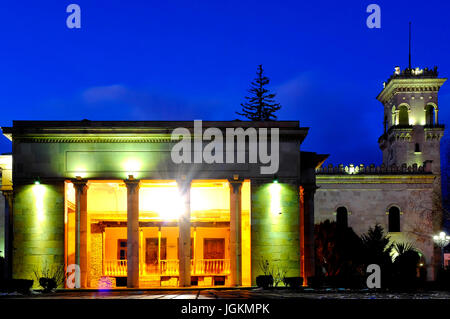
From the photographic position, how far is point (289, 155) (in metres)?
32.8

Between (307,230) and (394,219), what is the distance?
2868cm

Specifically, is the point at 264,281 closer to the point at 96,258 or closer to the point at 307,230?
the point at 307,230

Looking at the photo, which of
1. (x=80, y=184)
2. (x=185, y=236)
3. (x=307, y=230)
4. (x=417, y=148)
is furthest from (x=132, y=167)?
(x=417, y=148)

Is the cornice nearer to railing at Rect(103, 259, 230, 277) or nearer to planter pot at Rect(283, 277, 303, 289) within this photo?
railing at Rect(103, 259, 230, 277)

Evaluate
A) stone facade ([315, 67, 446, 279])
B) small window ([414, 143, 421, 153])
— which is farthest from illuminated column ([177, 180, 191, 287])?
small window ([414, 143, 421, 153])

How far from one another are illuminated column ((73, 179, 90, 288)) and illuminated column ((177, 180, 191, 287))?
15.7 feet

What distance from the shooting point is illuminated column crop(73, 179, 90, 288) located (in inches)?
1264

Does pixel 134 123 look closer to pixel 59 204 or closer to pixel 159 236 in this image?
pixel 59 204

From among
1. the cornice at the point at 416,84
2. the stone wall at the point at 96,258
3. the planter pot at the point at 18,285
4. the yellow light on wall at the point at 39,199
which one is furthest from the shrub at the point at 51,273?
the cornice at the point at 416,84

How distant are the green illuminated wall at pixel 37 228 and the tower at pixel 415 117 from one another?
47.3 metres

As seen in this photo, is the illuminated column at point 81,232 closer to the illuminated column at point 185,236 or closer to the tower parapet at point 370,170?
the illuminated column at point 185,236

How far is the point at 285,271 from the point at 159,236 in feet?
28.0
